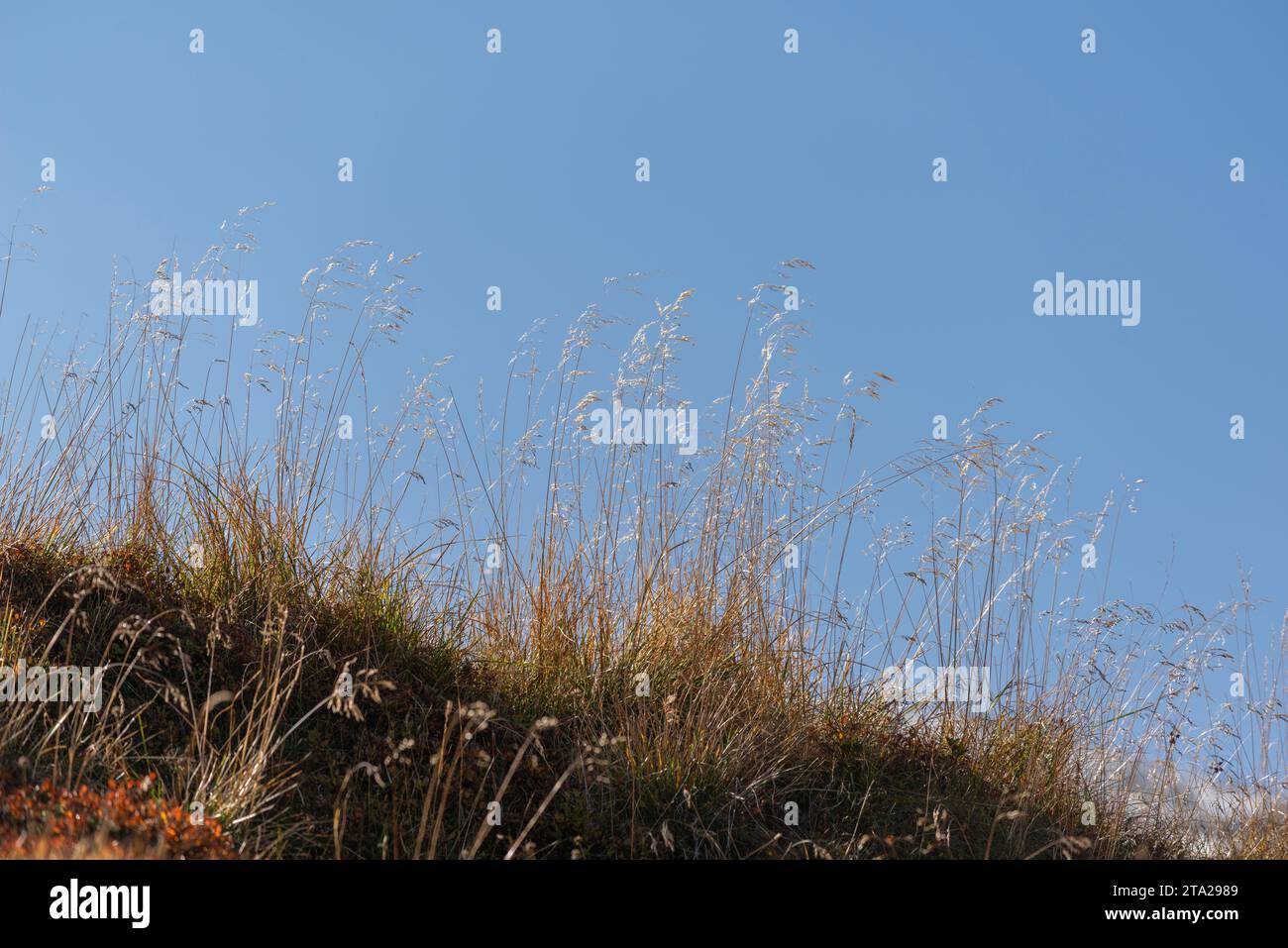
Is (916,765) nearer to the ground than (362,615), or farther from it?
nearer to the ground

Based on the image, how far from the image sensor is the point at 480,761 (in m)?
3.38

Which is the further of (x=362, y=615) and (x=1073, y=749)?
(x=1073, y=749)

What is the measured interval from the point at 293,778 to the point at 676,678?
1463 mm
